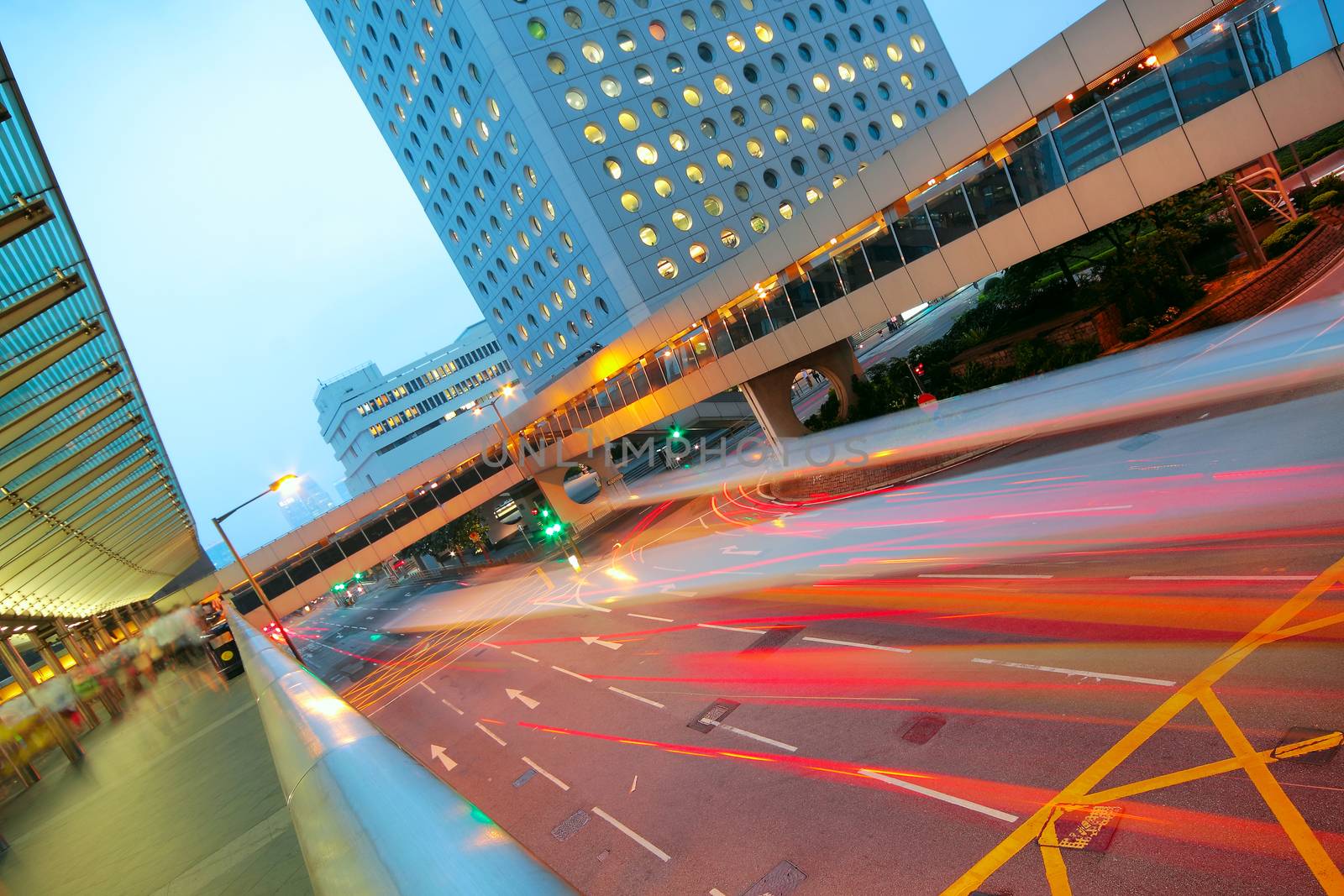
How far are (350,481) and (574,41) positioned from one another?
324ft

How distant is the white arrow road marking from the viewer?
1928 centimetres

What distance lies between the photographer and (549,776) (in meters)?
16.4

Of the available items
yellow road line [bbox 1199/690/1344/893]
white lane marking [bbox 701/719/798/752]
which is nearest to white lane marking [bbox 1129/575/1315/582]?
yellow road line [bbox 1199/690/1344/893]

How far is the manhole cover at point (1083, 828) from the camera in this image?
839 cm

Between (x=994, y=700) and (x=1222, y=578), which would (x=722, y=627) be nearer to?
(x=994, y=700)

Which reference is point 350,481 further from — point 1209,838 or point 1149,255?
point 1209,838

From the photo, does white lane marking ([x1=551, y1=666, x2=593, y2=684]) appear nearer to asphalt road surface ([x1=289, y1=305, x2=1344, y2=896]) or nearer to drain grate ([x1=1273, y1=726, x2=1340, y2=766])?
asphalt road surface ([x1=289, y1=305, x2=1344, y2=896])

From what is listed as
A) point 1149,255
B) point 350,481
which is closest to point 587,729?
point 1149,255

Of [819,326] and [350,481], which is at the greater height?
[350,481]

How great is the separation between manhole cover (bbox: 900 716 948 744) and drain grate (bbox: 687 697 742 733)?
14.5 ft

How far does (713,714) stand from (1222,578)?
31.9 ft

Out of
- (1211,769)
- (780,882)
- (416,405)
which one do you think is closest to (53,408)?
(780,882)

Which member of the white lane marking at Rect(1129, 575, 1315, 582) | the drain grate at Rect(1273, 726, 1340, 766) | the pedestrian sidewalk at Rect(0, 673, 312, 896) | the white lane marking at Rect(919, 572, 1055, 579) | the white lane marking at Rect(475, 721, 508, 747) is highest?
the pedestrian sidewalk at Rect(0, 673, 312, 896)

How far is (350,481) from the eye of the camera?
5276 inches
